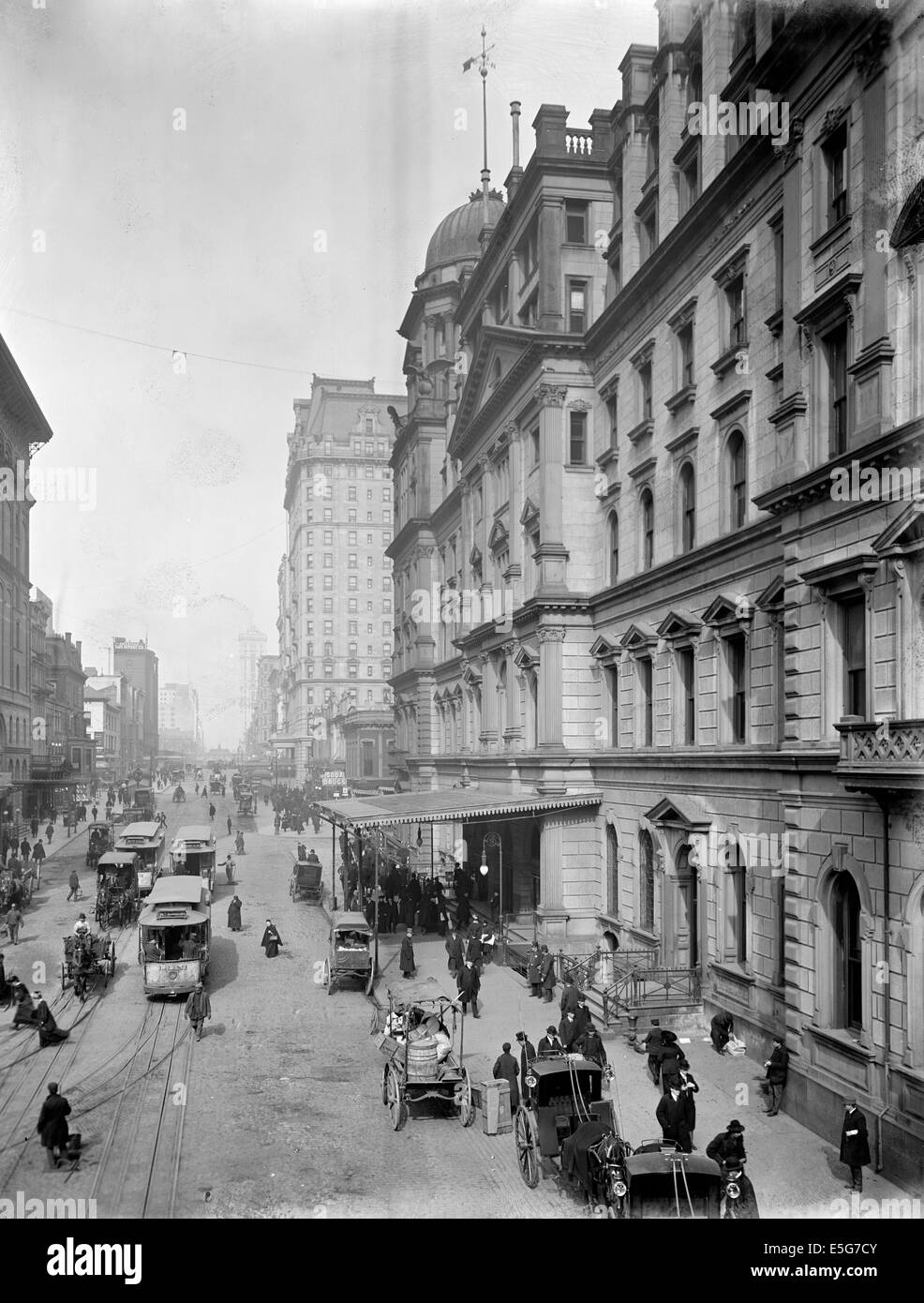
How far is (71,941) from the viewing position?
2933cm

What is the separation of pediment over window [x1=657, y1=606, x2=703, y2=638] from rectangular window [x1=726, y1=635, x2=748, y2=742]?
4.41ft

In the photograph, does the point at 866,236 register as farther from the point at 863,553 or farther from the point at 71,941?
the point at 71,941

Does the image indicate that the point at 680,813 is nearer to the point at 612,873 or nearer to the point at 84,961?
the point at 612,873

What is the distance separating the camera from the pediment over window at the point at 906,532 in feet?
50.9

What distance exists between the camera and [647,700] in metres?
30.1

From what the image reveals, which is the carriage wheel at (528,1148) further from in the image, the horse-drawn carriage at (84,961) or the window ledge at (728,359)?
the window ledge at (728,359)

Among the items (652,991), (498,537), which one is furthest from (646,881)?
(498,537)

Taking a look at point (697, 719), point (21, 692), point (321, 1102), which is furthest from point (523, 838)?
point (21, 692)

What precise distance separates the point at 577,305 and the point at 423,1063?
2522 cm

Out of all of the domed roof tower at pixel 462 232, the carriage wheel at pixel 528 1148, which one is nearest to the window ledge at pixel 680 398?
the carriage wheel at pixel 528 1148

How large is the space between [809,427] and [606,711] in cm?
1516

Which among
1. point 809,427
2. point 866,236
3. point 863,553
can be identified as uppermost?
point 866,236

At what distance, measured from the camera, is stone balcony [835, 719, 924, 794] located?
48.3ft

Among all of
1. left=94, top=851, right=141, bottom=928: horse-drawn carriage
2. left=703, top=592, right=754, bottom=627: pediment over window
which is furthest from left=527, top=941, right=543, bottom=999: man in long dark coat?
left=94, top=851, right=141, bottom=928: horse-drawn carriage
